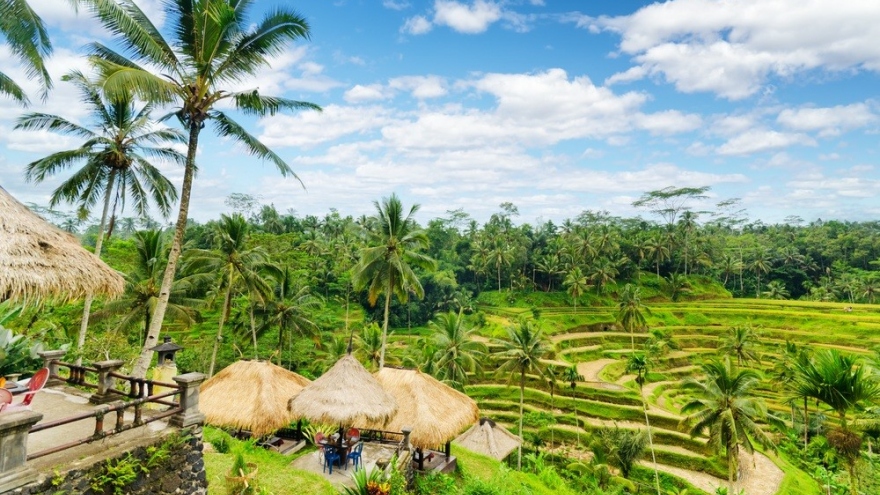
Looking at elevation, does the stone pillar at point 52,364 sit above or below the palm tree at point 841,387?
above

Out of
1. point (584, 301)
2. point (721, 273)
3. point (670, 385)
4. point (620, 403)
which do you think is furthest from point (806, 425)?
point (721, 273)

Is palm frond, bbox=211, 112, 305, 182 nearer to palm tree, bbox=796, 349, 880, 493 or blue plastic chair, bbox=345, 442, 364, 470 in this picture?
blue plastic chair, bbox=345, 442, 364, 470

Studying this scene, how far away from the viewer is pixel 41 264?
20.9ft

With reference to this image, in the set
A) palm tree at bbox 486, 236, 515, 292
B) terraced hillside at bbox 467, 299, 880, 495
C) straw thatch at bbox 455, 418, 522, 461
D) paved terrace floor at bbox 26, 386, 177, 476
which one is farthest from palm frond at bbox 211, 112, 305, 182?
palm tree at bbox 486, 236, 515, 292

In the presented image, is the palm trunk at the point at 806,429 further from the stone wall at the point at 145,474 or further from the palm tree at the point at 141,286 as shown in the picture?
the palm tree at the point at 141,286

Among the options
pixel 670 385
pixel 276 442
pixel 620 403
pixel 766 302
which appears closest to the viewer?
pixel 276 442

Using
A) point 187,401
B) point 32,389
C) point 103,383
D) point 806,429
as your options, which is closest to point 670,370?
point 806,429

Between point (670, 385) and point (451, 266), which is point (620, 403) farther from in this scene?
point (451, 266)

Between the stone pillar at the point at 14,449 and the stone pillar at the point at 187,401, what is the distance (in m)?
1.70

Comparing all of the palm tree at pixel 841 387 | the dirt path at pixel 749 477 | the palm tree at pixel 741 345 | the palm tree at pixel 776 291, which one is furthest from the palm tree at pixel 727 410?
the palm tree at pixel 776 291

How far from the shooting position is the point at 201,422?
253 inches

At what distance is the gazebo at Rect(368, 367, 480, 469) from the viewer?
429 inches

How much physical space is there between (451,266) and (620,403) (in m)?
28.4

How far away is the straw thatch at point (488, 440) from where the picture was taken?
16.9 metres
